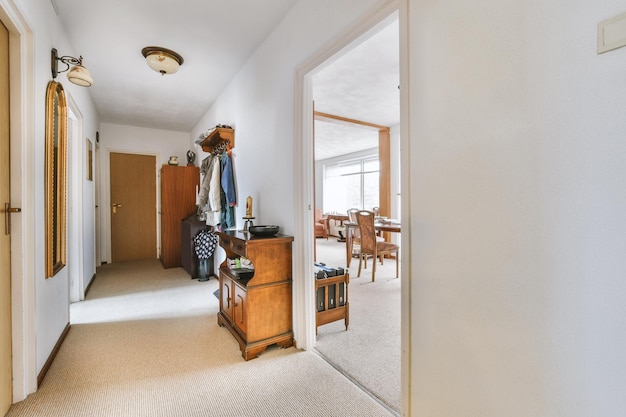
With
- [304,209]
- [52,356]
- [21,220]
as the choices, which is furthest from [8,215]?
[304,209]

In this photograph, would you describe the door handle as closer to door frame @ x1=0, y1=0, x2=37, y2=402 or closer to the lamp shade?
door frame @ x1=0, y1=0, x2=37, y2=402

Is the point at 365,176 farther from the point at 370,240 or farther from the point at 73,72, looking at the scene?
the point at 73,72

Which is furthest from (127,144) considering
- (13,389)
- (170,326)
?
(13,389)

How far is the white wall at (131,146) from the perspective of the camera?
5109 mm

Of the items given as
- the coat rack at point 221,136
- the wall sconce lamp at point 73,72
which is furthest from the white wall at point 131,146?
the wall sconce lamp at point 73,72

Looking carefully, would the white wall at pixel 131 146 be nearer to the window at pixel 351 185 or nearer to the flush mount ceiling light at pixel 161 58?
the flush mount ceiling light at pixel 161 58

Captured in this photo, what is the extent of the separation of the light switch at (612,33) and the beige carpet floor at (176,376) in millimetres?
1690

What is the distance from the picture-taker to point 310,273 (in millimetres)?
2152

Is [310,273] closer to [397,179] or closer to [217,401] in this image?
[217,401]

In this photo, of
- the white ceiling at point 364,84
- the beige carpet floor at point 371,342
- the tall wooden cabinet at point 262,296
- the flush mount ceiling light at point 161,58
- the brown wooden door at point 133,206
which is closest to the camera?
the beige carpet floor at point 371,342

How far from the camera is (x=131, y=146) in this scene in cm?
536

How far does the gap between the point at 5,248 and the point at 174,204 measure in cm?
320

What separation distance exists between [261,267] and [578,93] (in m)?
1.87

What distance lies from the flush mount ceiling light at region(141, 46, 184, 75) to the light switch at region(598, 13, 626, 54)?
10.1 ft
